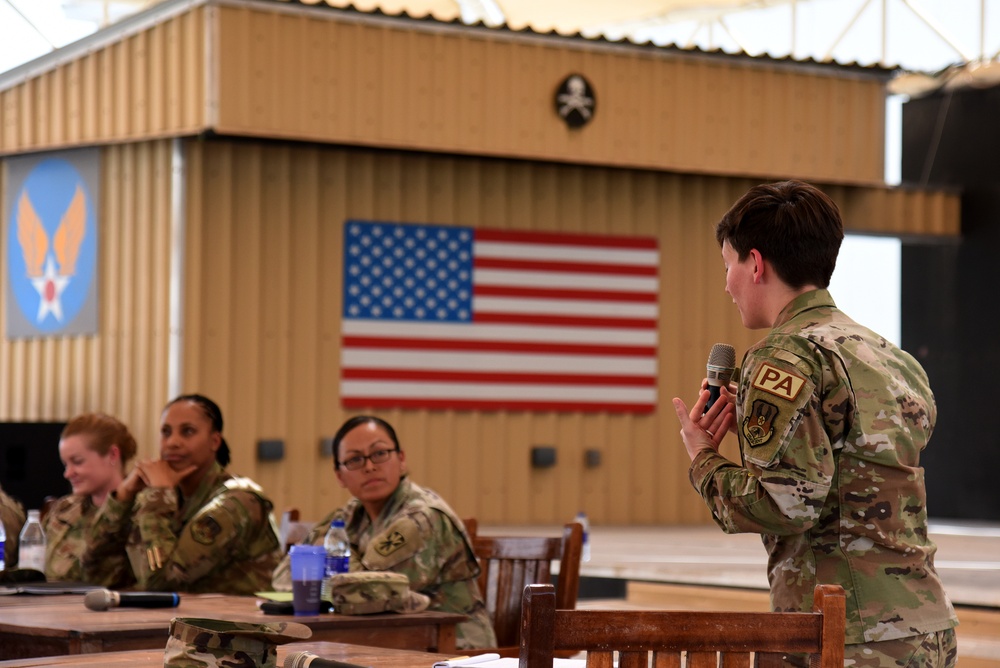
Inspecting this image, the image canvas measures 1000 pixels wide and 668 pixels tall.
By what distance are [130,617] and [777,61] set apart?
7.74 m

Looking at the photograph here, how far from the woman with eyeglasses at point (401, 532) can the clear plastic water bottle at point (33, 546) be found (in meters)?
1.19

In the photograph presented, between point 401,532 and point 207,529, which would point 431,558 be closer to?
point 401,532

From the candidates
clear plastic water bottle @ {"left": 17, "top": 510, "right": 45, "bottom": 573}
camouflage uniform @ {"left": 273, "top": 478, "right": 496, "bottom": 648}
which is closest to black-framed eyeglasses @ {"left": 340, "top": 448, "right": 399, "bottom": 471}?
camouflage uniform @ {"left": 273, "top": 478, "right": 496, "bottom": 648}

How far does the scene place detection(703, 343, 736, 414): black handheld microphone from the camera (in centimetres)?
263

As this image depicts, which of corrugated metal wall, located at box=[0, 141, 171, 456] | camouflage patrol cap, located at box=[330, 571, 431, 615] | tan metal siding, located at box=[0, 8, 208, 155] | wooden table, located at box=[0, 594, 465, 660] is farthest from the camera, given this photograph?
corrugated metal wall, located at box=[0, 141, 171, 456]

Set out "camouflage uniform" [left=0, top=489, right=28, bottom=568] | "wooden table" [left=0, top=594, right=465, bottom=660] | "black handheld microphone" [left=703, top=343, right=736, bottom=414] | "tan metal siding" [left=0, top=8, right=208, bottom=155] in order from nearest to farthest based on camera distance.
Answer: "black handheld microphone" [left=703, top=343, right=736, bottom=414] < "wooden table" [left=0, top=594, right=465, bottom=660] < "camouflage uniform" [left=0, top=489, right=28, bottom=568] < "tan metal siding" [left=0, top=8, right=208, bottom=155]

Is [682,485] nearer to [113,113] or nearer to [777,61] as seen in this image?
[777,61]

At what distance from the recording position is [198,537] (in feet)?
15.1

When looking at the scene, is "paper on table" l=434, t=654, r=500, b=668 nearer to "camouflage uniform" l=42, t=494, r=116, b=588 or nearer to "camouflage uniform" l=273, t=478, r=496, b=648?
"camouflage uniform" l=273, t=478, r=496, b=648

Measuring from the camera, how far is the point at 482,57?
9.52 m

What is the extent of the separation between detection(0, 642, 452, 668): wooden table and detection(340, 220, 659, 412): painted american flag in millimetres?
6716

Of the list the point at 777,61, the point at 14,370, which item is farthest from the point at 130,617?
the point at 777,61

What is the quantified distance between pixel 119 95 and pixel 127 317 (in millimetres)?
1417

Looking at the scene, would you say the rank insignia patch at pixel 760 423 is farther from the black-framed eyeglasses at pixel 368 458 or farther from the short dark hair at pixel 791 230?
the black-framed eyeglasses at pixel 368 458
